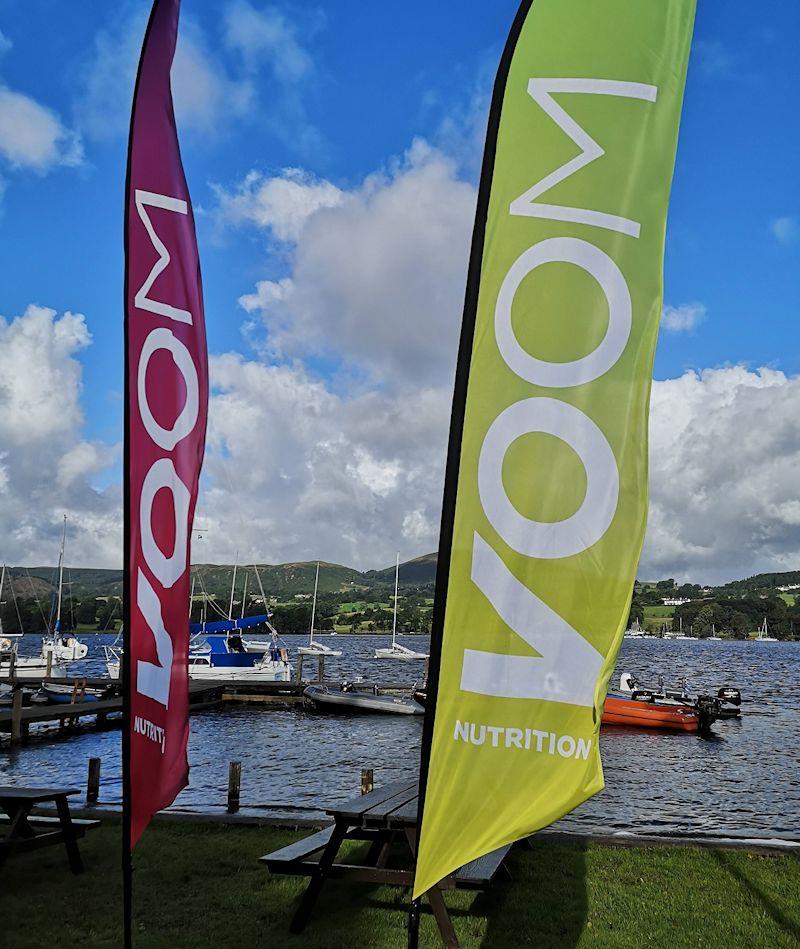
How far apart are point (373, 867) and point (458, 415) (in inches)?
188

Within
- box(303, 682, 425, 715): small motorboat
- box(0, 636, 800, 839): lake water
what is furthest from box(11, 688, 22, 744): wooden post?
box(303, 682, 425, 715): small motorboat

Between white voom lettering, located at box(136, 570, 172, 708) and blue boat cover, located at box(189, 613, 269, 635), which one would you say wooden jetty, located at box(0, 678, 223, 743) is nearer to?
blue boat cover, located at box(189, 613, 269, 635)

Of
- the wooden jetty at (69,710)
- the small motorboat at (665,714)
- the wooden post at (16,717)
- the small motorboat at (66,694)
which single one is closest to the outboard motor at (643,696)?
the small motorboat at (665,714)

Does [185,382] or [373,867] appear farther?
[373,867]

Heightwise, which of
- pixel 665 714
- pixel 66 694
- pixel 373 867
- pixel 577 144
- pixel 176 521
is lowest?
pixel 66 694

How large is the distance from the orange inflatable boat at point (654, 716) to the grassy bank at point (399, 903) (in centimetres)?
2459

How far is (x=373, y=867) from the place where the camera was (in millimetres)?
6898

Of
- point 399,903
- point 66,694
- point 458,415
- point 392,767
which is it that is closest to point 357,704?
point 66,694

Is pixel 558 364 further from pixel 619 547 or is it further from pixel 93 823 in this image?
pixel 93 823

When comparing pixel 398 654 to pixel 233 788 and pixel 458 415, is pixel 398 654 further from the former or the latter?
pixel 458 415

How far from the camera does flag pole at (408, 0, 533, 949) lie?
358cm

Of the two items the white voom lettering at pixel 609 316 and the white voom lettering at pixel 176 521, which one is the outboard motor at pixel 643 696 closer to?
the white voom lettering at pixel 176 521

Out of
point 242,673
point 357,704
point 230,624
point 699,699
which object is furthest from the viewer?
point 230,624

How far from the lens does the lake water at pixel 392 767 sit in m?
17.1
